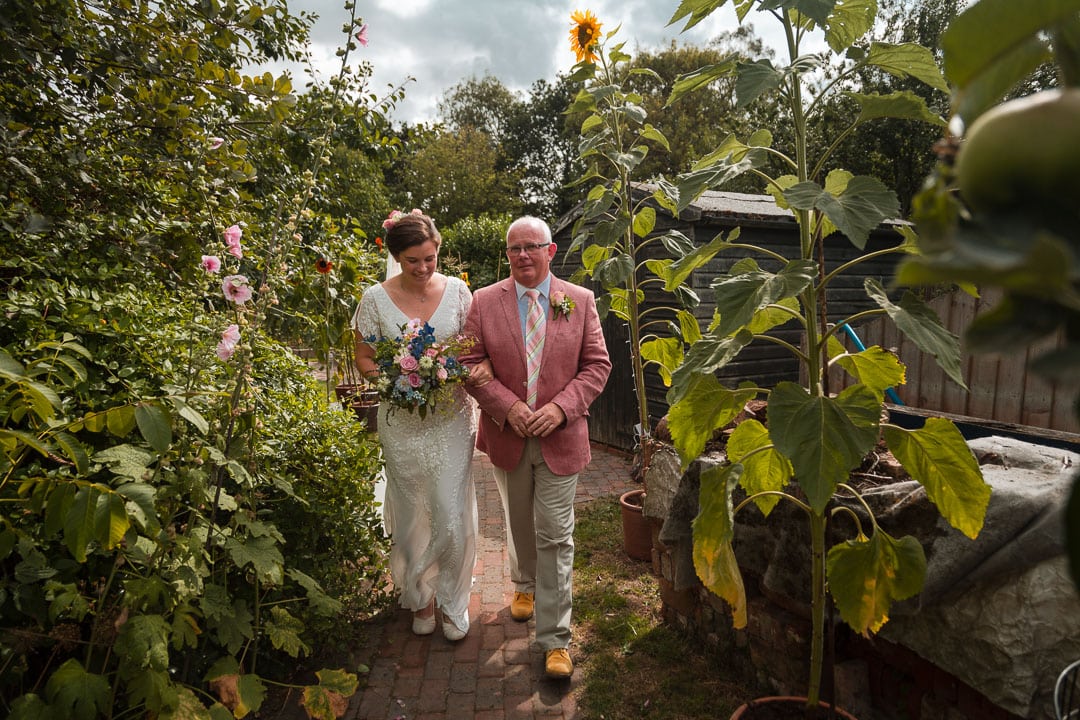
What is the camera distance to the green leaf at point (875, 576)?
1.72m

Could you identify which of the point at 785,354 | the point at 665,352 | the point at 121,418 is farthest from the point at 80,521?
the point at 785,354

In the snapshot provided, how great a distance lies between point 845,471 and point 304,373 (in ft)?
10.8

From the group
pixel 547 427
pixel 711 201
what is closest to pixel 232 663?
pixel 547 427

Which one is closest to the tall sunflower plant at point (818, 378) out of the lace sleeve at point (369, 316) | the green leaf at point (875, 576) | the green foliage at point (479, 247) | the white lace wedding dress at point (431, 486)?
the green leaf at point (875, 576)

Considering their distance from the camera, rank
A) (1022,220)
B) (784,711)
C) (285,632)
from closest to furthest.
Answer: (1022,220)
(784,711)
(285,632)

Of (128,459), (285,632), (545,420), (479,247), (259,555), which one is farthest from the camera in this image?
(479,247)

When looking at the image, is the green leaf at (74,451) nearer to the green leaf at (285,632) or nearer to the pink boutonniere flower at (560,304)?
the green leaf at (285,632)

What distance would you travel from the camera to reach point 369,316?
11.6 ft

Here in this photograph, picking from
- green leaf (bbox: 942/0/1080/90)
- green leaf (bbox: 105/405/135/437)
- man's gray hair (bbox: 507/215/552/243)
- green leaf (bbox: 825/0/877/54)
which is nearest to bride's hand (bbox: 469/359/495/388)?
man's gray hair (bbox: 507/215/552/243)

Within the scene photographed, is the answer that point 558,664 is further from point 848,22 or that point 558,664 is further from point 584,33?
point 584,33

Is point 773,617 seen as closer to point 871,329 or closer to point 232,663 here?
point 232,663

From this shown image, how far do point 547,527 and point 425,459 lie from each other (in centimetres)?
72

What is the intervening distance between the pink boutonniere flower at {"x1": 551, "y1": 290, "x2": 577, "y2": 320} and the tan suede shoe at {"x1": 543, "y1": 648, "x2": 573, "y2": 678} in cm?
164

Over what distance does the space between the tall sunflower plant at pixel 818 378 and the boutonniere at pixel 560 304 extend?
1.42m
